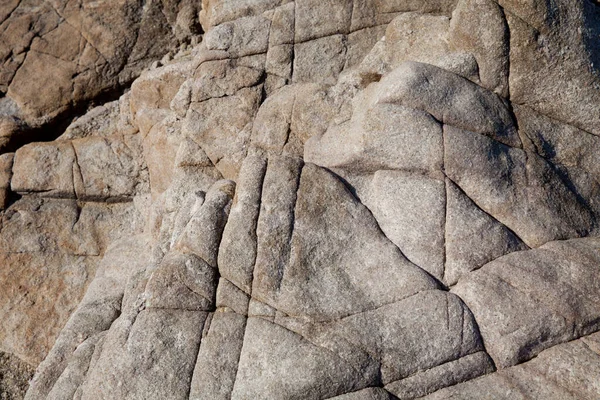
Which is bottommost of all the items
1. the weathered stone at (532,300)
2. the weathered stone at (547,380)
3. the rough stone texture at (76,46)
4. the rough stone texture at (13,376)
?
the rough stone texture at (13,376)

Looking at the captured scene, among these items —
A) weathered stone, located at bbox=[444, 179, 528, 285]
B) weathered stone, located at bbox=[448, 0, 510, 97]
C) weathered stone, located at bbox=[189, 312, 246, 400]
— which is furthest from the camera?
weathered stone, located at bbox=[448, 0, 510, 97]

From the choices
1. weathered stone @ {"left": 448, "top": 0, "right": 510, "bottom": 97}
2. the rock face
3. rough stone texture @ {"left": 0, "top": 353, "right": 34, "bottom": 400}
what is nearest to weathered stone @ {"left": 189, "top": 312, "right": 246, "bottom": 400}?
the rock face

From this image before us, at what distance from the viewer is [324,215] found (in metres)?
8.13

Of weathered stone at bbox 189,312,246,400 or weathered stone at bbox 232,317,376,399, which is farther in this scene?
weathered stone at bbox 189,312,246,400

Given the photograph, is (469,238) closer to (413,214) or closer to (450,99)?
(413,214)

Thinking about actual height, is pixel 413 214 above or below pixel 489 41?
below

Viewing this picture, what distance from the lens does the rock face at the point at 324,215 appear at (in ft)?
23.8

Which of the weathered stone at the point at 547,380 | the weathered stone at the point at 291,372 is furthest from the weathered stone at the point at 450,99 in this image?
the weathered stone at the point at 291,372

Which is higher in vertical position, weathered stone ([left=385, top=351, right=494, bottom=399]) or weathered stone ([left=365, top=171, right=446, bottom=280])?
weathered stone ([left=365, top=171, right=446, bottom=280])

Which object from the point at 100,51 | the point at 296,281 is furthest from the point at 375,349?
the point at 100,51

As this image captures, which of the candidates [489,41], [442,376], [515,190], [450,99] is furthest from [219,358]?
[489,41]

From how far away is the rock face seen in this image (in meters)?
7.24

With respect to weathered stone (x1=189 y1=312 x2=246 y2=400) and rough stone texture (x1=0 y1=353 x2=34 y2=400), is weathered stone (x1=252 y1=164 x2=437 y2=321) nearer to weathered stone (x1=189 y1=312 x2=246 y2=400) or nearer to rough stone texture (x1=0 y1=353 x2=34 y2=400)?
weathered stone (x1=189 y1=312 x2=246 y2=400)

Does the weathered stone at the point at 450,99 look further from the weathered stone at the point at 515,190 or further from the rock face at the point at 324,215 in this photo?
the weathered stone at the point at 515,190
